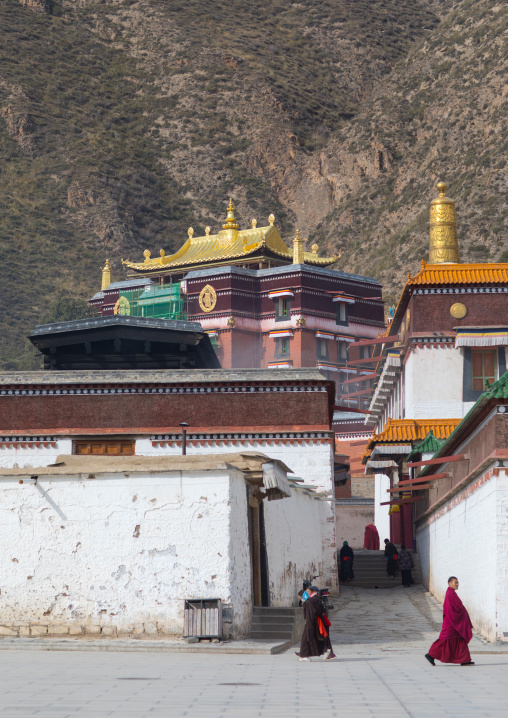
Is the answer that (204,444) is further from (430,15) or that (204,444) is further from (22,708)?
(430,15)

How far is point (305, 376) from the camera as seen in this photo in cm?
2714

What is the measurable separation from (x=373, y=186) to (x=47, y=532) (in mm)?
91745

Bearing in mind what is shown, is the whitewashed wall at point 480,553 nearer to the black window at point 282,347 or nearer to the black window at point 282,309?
the black window at point 282,347

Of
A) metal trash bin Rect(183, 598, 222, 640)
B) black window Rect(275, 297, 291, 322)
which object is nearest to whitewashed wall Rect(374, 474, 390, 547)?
black window Rect(275, 297, 291, 322)

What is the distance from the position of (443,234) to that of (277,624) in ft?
91.7

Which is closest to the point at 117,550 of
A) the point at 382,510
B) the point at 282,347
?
the point at 382,510

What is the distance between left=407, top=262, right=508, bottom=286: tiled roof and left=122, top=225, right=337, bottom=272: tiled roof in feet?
109

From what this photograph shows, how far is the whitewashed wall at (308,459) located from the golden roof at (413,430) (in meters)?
7.18

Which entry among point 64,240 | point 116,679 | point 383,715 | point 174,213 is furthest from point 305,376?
point 174,213

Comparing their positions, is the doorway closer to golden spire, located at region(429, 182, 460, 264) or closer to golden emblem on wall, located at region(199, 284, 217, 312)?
golden spire, located at region(429, 182, 460, 264)

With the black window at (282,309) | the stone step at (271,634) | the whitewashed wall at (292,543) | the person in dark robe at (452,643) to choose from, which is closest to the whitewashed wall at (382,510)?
the whitewashed wall at (292,543)

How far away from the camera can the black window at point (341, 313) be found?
66.7 m

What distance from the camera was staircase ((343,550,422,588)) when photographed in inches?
1177

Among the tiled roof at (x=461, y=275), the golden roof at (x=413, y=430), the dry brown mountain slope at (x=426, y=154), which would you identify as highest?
the dry brown mountain slope at (x=426, y=154)
